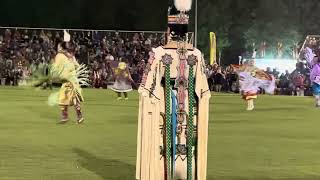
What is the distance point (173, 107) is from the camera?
447 cm

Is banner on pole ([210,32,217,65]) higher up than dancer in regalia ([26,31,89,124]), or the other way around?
banner on pole ([210,32,217,65])

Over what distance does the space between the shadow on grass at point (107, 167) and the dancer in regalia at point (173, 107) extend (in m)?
1.20

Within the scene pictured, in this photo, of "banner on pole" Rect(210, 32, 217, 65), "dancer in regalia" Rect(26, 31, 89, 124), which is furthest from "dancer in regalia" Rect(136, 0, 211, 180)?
"banner on pole" Rect(210, 32, 217, 65)

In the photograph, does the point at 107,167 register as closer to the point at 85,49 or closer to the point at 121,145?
the point at 121,145

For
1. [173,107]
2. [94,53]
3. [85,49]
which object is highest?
[85,49]

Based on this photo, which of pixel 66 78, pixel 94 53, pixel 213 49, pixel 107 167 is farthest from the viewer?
pixel 94 53

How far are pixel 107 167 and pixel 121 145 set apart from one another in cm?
177

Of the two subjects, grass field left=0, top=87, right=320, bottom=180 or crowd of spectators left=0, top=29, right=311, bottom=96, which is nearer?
grass field left=0, top=87, right=320, bottom=180

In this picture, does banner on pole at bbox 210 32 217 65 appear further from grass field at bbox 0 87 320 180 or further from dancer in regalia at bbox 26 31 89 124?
dancer in regalia at bbox 26 31 89 124

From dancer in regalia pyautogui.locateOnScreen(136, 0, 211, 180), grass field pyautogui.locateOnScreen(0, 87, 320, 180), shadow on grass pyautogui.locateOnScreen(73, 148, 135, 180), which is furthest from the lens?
grass field pyautogui.locateOnScreen(0, 87, 320, 180)

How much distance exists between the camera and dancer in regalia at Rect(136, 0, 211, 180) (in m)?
4.37

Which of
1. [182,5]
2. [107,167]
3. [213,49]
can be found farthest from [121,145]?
[213,49]

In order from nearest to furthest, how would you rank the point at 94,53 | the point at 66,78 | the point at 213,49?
1. the point at 66,78
2. the point at 213,49
3. the point at 94,53

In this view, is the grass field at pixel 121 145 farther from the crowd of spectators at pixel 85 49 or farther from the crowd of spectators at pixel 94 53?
the crowd of spectators at pixel 85 49
